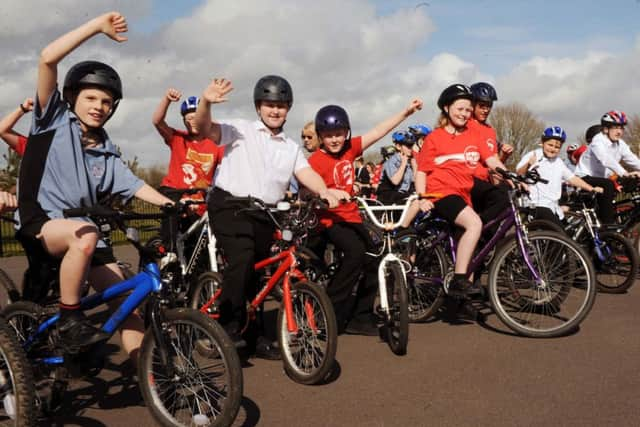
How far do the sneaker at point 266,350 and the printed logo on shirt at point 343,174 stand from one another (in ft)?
5.14

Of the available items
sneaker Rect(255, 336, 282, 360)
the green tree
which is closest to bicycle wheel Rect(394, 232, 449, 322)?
sneaker Rect(255, 336, 282, 360)

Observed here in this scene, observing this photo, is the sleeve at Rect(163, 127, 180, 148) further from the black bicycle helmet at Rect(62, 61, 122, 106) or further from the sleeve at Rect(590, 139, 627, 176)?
the sleeve at Rect(590, 139, 627, 176)

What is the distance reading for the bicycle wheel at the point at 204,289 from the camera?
530cm

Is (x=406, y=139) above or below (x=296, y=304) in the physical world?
above

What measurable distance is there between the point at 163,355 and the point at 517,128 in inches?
1646

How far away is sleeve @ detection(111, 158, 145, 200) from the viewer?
400 cm

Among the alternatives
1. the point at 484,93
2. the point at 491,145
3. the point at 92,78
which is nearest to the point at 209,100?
the point at 92,78

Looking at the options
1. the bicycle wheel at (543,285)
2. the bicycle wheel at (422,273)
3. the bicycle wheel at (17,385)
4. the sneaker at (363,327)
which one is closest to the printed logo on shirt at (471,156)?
the bicycle wheel at (422,273)

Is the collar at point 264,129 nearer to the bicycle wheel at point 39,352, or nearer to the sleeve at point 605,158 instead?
the bicycle wheel at point 39,352

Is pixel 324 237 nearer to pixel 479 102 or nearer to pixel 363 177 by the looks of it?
pixel 479 102

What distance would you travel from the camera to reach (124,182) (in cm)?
401

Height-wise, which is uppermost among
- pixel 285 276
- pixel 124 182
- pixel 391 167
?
pixel 391 167

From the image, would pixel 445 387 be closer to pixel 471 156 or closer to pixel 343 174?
pixel 343 174

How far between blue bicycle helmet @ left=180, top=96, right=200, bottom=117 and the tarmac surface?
9.83 ft
